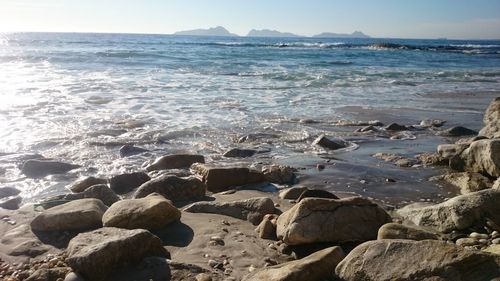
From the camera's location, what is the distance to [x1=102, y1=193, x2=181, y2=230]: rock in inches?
163

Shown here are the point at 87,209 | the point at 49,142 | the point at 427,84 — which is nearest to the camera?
the point at 87,209

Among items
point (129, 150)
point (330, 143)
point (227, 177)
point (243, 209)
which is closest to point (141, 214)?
point (243, 209)

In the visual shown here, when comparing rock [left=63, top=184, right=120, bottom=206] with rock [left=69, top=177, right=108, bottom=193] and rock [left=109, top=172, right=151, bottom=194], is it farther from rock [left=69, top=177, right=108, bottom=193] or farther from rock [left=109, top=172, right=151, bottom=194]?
rock [left=109, top=172, right=151, bottom=194]

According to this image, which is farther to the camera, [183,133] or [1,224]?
[183,133]

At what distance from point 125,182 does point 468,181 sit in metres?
4.03

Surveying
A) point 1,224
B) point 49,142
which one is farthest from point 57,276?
point 49,142

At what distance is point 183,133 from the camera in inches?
346

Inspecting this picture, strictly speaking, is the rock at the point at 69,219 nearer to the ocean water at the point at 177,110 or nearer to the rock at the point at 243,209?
the rock at the point at 243,209

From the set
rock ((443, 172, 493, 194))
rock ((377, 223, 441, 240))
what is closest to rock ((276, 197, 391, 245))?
rock ((377, 223, 441, 240))

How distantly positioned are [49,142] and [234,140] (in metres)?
3.07

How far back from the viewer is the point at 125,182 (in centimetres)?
581

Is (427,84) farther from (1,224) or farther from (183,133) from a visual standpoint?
(1,224)

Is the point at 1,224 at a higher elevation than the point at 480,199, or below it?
below

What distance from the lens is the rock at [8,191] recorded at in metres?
5.45
